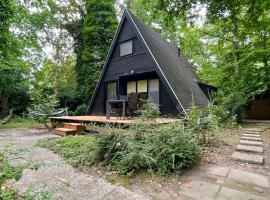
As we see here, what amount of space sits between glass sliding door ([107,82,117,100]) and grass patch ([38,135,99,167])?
538cm

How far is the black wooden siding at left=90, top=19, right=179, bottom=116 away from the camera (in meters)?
8.28

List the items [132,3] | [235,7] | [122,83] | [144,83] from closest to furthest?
[235,7]
[144,83]
[122,83]
[132,3]

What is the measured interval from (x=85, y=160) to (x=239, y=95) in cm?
882

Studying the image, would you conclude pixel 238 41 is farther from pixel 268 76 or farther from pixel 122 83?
pixel 122 83

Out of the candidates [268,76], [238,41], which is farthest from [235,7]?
[238,41]

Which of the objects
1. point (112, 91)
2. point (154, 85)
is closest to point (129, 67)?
point (154, 85)

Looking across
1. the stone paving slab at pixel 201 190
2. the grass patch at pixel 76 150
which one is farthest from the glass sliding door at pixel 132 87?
the stone paving slab at pixel 201 190

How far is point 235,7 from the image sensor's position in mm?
4133

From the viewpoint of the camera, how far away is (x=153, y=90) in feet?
30.2

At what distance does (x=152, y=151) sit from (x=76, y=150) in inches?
77.0

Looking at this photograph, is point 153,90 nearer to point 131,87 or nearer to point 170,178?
point 131,87

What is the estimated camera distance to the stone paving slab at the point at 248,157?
12.1ft

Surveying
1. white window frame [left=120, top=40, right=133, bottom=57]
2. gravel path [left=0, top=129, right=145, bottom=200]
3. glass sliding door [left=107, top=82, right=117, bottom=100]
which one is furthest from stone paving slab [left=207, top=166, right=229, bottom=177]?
glass sliding door [left=107, top=82, right=117, bottom=100]

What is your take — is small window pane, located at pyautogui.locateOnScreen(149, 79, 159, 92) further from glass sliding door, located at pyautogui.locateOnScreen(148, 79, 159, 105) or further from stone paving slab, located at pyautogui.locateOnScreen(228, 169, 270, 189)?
stone paving slab, located at pyautogui.locateOnScreen(228, 169, 270, 189)
